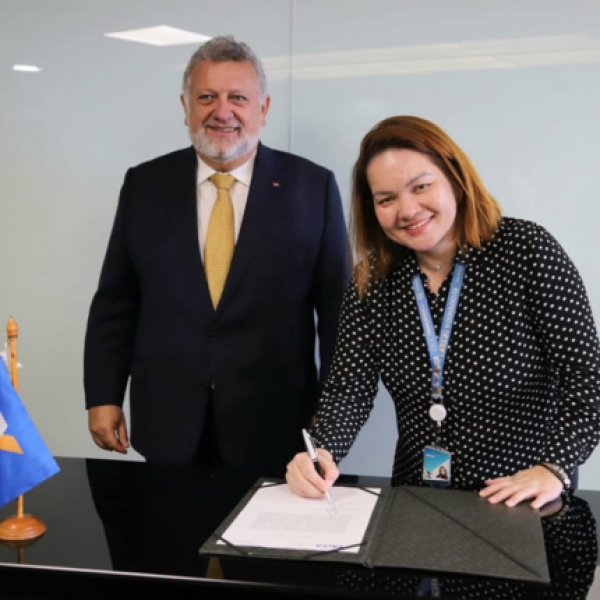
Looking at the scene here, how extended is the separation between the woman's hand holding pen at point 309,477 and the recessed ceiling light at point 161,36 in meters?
2.04

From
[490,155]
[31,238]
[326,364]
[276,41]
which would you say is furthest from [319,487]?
[31,238]

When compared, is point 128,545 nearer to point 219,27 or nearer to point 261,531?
point 261,531

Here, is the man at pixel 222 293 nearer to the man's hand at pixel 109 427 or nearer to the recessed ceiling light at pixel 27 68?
the man's hand at pixel 109 427

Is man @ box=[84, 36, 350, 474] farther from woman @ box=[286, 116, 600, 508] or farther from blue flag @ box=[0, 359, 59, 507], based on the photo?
blue flag @ box=[0, 359, 59, 507]

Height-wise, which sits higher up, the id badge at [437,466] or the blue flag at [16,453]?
the blue flag at [16,453]

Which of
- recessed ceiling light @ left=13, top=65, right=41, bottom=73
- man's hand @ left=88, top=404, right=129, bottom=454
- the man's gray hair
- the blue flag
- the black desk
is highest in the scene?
recessed ceiling light @ left=13, top=65, right=41, bottom=73

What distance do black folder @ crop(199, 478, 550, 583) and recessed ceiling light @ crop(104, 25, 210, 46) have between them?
216cm

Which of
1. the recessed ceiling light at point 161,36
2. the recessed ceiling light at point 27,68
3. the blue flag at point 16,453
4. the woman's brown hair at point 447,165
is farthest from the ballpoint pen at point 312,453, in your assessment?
the recessed ceiling light at point 27,68

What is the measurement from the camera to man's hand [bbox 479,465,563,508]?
5.49ft

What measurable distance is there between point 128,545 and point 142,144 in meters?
2.15

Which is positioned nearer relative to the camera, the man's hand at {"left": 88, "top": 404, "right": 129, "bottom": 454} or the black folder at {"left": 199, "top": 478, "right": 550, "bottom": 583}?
the black folder at {"left": 199, "top": 478, "right": 550, "bottom": 583}

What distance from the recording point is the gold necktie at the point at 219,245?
265 centimetres

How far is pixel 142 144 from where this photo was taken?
133 inches

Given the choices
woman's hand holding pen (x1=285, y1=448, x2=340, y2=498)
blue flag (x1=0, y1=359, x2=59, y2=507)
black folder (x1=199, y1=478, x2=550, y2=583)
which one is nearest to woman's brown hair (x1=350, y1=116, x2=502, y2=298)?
woman's hand holding pen (x1=285, y1=448, x2=340, y2=498)
